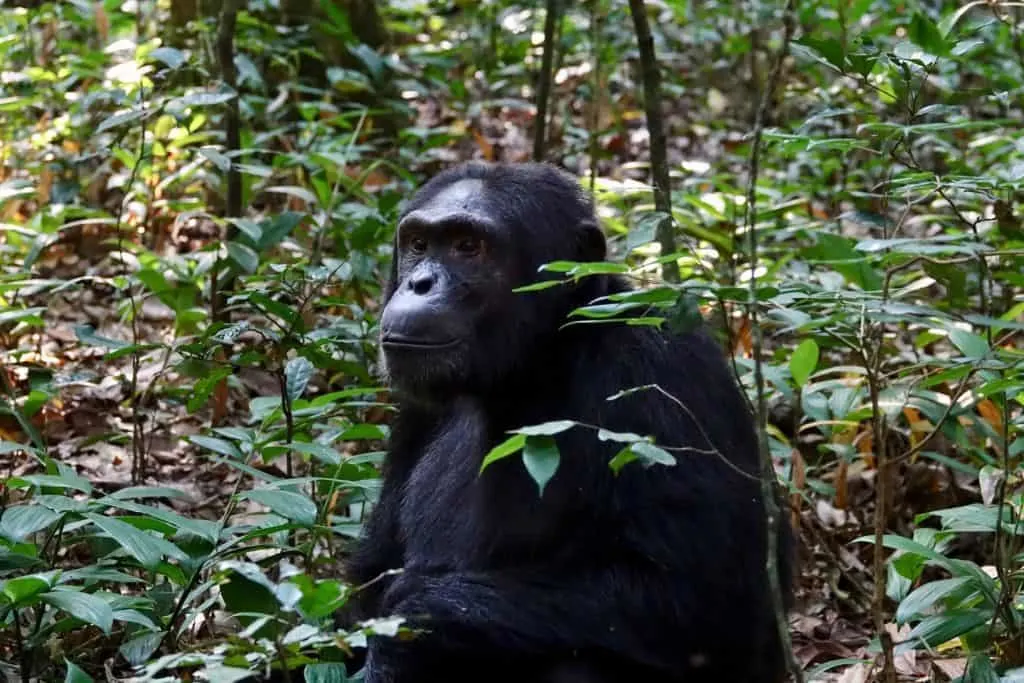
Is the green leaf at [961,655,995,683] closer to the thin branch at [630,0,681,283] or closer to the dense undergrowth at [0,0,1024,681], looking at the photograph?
the dense undergrowth at [0,0,1024,681]

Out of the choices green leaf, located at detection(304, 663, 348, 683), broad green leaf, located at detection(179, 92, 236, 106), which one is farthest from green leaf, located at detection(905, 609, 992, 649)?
broad green leaf, located at detection(179, 92, 236, 106)

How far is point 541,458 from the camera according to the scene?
311 centimetres

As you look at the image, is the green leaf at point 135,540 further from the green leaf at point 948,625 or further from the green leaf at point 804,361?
the green leaf at point 804,361

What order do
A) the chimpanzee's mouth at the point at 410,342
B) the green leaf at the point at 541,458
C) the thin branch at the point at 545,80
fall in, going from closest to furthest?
the green leaf at the point at 541,458 → the chimpanzee's mouth at the point at 410,342 → the thin branch at the point at 545,80

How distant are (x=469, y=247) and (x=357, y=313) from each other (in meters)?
1.72

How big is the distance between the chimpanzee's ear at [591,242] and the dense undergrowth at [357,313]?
19 cm

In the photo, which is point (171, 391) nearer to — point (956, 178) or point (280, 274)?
point (280, 274)

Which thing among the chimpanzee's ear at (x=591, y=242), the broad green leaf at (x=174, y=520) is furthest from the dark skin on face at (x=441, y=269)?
the broad green leaf at (x=174, y=520)

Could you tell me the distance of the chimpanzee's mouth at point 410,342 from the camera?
4.29 metres

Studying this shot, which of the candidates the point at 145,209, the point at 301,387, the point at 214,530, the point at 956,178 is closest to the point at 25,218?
the point at 145,209

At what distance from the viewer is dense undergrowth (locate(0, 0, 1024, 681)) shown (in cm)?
389

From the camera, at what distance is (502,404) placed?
454cm

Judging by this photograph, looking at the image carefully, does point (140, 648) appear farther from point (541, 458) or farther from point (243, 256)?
point (243, 256)

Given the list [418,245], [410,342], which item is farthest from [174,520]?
[418,245]
